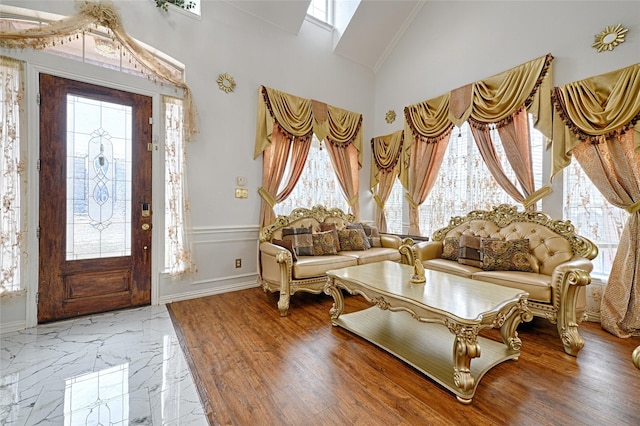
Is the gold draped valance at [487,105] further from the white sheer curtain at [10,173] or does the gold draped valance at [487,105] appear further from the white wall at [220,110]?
the white sheer curtain at [10,173]

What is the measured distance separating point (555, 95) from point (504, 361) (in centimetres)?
294

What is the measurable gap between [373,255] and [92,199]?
3344 mm

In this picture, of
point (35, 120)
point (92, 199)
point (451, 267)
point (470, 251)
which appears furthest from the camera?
point (470, 251)

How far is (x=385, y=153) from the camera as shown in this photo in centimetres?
494

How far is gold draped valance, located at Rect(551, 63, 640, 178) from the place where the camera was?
2.54 meters

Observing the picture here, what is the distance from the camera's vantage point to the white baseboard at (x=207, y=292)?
128 inches

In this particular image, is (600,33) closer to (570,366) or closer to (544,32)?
(544,32)

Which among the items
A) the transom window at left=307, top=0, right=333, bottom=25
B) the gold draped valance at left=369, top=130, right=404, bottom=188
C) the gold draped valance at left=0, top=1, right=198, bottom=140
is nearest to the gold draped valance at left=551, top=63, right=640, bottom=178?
the gold draped valance at left=369, top=130, right=404, bottom=188

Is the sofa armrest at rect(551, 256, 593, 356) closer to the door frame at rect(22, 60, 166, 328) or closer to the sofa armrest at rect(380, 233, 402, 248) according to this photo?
the sofa armrest at rect(380, 233, 402, 248)

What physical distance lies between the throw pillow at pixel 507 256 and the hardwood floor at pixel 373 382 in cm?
61

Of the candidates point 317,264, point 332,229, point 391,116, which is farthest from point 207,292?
point 391,116

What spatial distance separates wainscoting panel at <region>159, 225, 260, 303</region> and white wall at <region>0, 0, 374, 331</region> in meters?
0.01

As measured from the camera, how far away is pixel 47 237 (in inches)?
104

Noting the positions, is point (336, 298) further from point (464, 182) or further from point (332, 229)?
point (464, 182)
